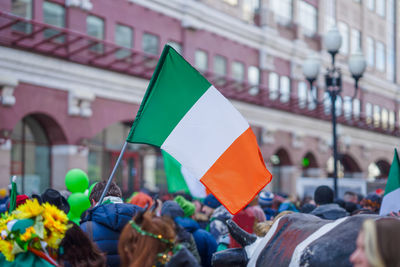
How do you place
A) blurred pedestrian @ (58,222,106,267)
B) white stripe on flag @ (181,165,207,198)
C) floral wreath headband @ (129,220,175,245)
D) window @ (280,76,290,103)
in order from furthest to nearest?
window @ (280,76,290,103)
white stripe on flag @ (181,165,207,198)
blurred pedestrian @ (58,222,106,267)
floral wreath headband @ (129,220,175,245)

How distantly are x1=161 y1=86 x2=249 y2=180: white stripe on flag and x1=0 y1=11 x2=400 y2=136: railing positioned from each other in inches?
503

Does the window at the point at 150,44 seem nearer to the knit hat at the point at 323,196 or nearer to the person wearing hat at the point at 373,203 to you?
the person wearing hat at the point at 373,203

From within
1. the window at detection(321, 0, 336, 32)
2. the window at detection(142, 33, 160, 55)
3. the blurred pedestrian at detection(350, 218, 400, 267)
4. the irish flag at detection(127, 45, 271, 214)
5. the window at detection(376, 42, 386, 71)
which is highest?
the window at detection(321, 0, 336, 32)

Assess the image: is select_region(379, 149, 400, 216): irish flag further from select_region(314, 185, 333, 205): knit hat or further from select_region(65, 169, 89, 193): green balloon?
select_region(65, 169, 89, 193): green balloon

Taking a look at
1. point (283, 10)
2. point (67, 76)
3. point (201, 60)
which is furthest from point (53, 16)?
point (283, 10)

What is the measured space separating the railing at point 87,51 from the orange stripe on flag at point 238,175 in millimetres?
13057

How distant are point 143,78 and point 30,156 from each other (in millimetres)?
5252

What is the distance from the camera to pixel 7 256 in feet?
11.5

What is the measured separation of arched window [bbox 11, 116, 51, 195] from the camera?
19016 millimetres

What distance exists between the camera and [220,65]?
27.0m

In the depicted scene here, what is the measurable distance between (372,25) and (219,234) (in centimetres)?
3747

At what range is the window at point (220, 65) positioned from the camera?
1051 inches

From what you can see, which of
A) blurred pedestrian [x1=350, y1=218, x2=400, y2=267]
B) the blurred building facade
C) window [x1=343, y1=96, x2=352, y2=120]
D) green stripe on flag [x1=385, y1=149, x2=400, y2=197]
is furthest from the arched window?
window [x1=343, y1=96, x2=352, y2=120]

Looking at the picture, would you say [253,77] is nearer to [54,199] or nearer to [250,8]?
[250,8]
